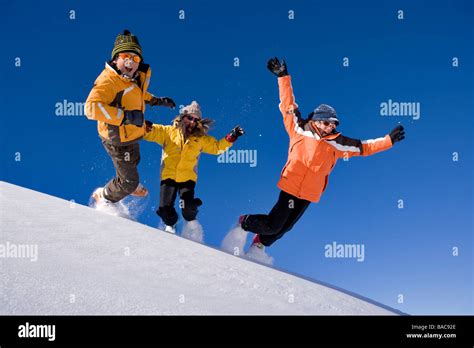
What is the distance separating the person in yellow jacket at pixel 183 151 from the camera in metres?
7.02

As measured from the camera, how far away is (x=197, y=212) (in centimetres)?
712

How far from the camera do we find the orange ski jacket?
6.19 m

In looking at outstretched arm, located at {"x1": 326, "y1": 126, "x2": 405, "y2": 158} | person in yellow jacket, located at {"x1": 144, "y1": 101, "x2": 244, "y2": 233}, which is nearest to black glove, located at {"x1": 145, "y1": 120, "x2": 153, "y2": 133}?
person in yellow jacket, located at {"x1": 144, "y1": 101, "x2": 244, "y2": 233}

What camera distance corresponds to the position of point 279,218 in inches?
245

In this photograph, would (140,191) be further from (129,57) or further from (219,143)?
(129,57)

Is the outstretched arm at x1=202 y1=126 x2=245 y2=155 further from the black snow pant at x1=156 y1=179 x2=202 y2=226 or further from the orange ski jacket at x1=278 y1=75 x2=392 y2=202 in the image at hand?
the orange ski jacket at x1=278 y1=75 x2=392 y2=202

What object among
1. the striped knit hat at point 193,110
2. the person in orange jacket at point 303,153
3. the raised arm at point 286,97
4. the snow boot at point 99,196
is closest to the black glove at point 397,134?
the person in orange jacket at point 303,153

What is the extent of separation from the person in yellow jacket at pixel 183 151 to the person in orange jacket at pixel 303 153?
108 centimetres

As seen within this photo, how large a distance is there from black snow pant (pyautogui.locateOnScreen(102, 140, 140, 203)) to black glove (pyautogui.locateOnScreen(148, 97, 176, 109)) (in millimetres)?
726

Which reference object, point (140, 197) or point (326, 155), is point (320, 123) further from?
point (140, 197)

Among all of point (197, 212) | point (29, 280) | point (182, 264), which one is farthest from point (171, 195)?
point (29, 280)

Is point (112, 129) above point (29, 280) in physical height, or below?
above
